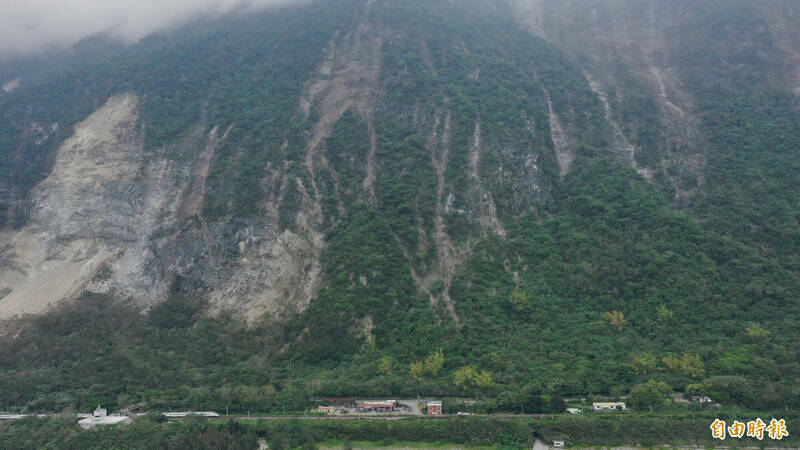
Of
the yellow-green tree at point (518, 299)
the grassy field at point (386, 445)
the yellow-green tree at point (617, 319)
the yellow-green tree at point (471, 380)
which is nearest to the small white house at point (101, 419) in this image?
the grassy field at point (386, 445)

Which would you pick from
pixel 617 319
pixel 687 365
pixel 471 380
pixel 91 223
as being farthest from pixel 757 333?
pixel 91 223

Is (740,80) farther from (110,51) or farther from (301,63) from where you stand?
(110,51)

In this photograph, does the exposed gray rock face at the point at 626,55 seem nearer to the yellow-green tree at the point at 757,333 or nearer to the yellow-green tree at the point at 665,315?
the yellow-green tree at the point at 665,315

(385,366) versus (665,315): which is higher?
(665,315)

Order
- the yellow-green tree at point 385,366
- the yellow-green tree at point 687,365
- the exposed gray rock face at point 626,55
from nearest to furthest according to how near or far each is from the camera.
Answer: the yellow-green tree at point 687,365 < the yellow-green tree at point 385,366 < the exposed gray rock face at point 626,55

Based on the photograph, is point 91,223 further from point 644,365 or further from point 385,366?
point 644,365

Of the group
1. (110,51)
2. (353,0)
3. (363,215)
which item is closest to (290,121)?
(363,215)
